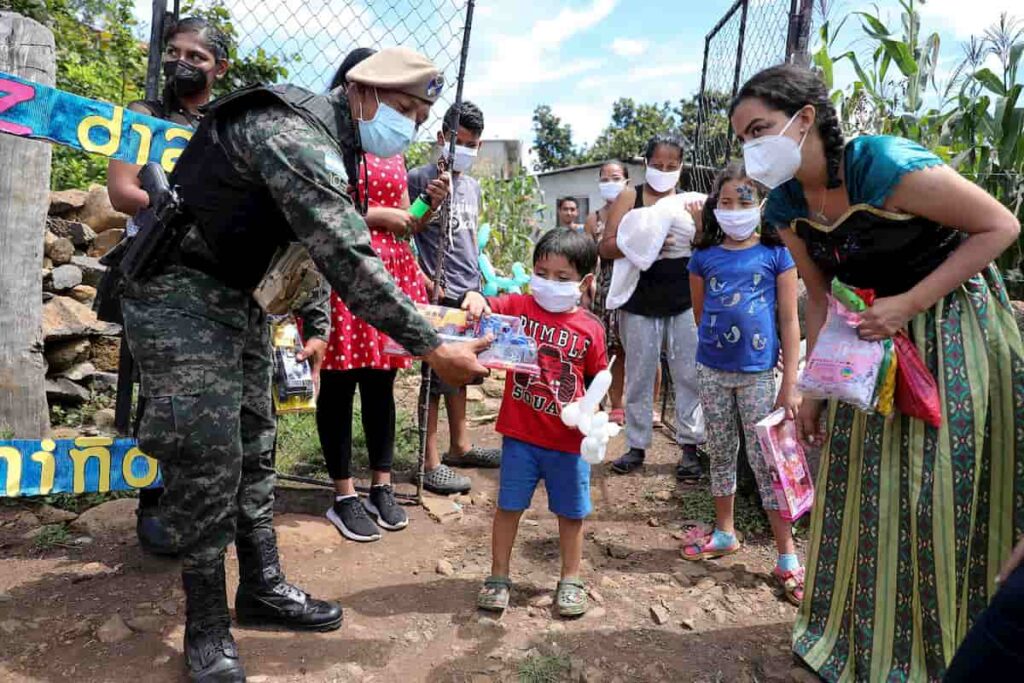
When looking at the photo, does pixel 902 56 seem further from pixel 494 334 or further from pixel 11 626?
pixel 11 626

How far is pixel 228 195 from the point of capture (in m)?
1.93

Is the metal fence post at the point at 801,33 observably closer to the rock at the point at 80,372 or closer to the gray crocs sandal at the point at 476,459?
the gray crocs sandal at the point at 476,459

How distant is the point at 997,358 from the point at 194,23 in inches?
115

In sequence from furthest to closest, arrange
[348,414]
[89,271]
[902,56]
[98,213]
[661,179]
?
[98,213]
[89,271]
[902,56]
[661,179]
[348,414]

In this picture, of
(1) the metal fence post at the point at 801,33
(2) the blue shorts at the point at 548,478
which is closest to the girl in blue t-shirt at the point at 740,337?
(1) the metal fence post at the point at 801,33

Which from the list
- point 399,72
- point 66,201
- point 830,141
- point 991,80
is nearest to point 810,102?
point 830,141

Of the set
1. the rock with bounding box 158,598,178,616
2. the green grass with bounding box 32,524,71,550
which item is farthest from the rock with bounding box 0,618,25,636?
the green grass with bounding box 32,524,71,550

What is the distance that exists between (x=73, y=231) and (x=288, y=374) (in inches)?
138

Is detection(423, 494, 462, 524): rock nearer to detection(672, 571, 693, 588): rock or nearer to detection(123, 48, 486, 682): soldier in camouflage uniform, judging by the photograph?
detection(672, 571, 693, 588): rock

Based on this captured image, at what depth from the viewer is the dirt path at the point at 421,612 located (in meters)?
2.30

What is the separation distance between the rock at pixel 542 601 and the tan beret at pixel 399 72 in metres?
1.83

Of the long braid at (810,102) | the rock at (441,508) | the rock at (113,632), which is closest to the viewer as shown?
the long braid at (810,102)

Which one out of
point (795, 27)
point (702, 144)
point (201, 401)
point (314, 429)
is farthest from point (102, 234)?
point (795, 27)

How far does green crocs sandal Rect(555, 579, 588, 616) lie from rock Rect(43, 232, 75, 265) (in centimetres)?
422
